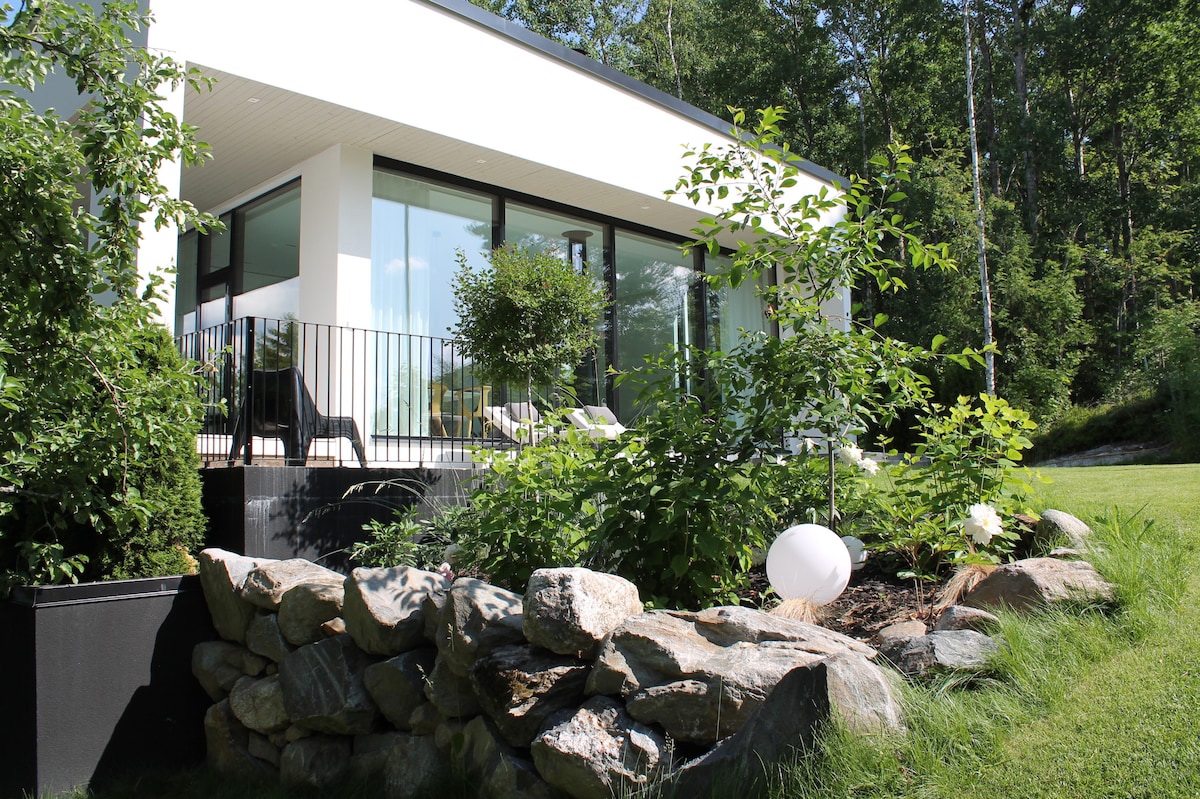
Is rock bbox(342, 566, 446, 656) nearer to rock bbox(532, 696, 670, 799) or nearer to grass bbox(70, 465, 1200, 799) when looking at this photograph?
rock bbox(532, 696, 670, 799)

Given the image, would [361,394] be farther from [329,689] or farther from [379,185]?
[329,689]

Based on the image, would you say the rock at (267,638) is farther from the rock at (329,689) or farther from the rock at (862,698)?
the rock at (862,698)

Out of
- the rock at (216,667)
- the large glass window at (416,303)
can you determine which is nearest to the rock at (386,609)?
the rock at (216,667)

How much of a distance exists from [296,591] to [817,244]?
267 cm

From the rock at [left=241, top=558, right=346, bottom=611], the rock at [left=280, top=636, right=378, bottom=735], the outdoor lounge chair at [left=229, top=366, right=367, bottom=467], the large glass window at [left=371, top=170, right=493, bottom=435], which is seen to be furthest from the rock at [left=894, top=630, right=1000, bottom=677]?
the large glass window at [left=371, top=170, right=493, bottom=435]

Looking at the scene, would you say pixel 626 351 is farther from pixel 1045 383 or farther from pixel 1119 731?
pixel 1045 383

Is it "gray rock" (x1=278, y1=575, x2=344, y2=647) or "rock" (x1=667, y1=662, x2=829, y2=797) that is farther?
"gray rock" (x1=278, y1=575, x2=344, y2=647)

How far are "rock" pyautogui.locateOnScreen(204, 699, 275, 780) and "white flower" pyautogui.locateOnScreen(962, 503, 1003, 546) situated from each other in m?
3.11

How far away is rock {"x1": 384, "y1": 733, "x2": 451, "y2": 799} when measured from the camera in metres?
3.10

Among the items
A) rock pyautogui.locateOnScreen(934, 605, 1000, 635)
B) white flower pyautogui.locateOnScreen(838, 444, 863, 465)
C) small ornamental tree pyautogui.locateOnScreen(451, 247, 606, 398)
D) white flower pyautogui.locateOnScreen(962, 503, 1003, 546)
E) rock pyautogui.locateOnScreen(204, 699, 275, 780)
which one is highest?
small ornamental tree pyautogui.locateOnScreen(451, 247, 606, 398)

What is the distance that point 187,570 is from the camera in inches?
176

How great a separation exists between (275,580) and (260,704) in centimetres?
54

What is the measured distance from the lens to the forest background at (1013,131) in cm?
1717

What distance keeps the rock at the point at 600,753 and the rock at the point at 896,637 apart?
2.55 ft
